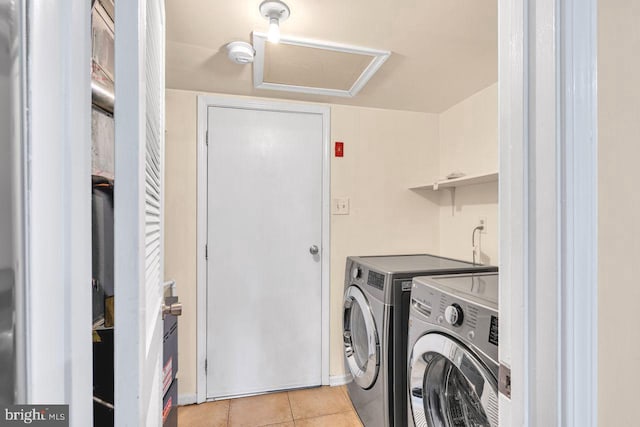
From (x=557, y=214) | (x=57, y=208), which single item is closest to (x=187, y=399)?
(x=57, y=208)

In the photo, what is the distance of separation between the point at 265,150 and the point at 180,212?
0.70m

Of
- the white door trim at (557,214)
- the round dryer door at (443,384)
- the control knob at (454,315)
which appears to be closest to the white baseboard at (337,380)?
the round dryer door at (443,384)

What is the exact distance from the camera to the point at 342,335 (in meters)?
2.22

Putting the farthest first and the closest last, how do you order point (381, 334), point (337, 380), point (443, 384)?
point (337, 380) < point (381, 334) < point (443, 384)

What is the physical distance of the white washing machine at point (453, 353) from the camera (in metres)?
0.94

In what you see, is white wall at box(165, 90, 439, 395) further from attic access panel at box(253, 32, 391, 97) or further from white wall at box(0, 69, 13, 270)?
white wall at box(0, 69, 13, 270)

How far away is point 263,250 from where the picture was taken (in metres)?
2.15

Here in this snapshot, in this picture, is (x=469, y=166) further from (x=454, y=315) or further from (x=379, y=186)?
(x=454, y=315)

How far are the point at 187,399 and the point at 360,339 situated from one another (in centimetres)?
118

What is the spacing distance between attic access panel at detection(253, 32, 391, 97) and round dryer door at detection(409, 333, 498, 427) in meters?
1.34

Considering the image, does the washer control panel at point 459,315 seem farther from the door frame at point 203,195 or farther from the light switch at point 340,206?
the door frame at point 203,195

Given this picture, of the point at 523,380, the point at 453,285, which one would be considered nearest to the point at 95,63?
the point at 523,380

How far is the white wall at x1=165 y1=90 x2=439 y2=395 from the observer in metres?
2.02

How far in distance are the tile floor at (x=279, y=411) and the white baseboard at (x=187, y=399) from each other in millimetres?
24
